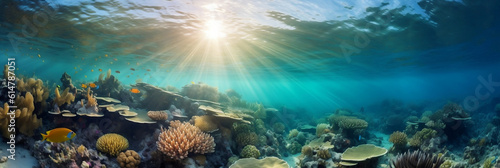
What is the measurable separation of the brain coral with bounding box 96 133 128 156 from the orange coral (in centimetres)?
120

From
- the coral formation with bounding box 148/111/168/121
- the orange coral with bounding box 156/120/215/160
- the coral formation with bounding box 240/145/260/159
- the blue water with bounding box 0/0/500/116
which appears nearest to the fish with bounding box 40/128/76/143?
the orange coral with bounding box 156/120/215/160

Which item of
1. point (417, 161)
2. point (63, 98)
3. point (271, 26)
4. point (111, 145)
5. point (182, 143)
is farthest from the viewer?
point (271, 26)

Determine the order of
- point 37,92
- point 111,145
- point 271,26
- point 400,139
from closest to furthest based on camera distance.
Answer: point 111,145
point 37,92
point 400,139
point 271,26

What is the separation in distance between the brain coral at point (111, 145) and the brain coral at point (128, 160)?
374 millimetres

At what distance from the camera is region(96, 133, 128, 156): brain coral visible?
6.05 metres

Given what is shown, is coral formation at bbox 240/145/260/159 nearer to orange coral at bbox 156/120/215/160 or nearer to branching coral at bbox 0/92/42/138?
orange coral at bbox 156/120/215/160

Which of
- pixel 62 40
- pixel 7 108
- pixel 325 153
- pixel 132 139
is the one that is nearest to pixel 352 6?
pixel 325 153

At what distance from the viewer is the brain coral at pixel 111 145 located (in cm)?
605

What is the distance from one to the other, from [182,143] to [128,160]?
153cm

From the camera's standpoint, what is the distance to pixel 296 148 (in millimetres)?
11992

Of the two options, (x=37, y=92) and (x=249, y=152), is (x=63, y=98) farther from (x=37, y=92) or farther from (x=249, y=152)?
(x=249, y=152)

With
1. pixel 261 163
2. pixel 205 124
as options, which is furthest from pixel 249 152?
pixel 205 124

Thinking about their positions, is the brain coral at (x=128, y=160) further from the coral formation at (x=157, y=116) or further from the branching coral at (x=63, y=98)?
the branching coral at (x=63, y=98)

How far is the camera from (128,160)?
19.0 ft
